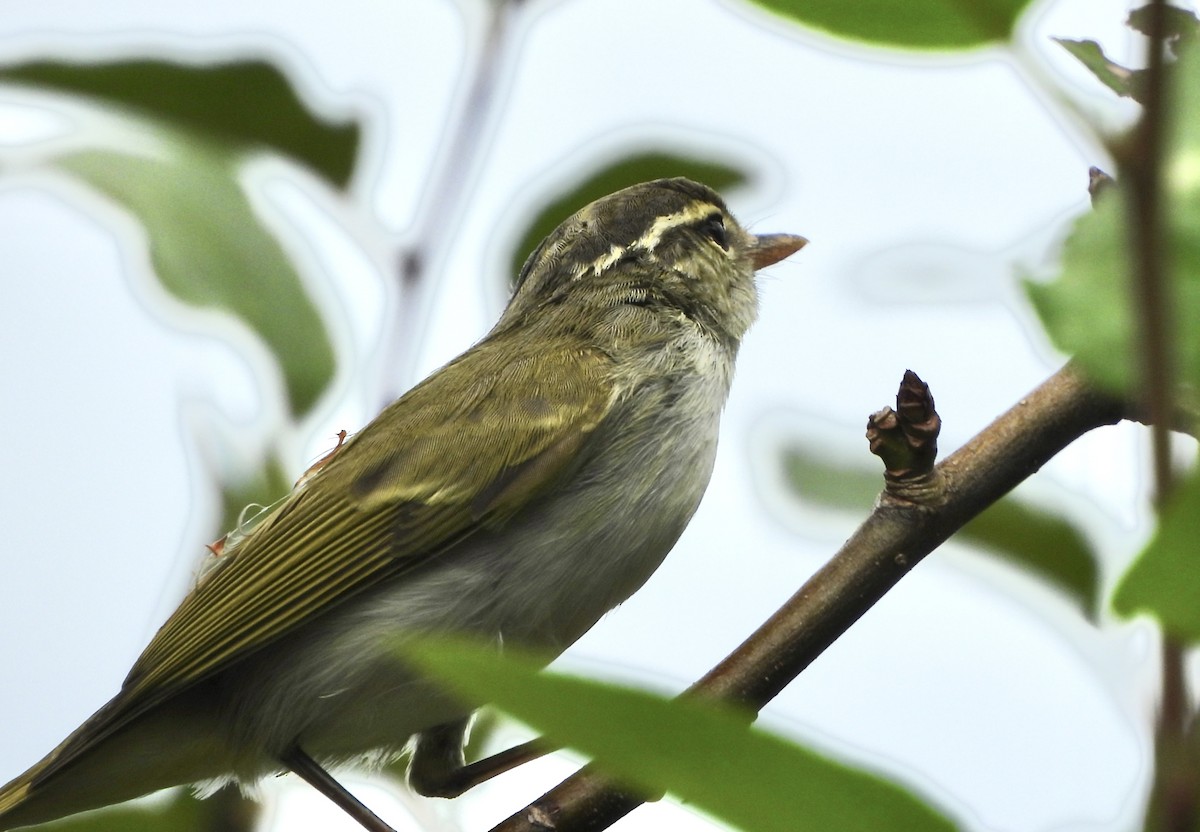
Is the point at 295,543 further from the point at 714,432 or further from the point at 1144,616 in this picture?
the point at 1144,616

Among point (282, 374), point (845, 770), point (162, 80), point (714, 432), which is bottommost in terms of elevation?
point (845, 770)

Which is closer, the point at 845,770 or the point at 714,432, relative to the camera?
the point at 845,770

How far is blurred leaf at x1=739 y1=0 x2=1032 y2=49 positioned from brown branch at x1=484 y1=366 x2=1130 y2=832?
1.00 meters

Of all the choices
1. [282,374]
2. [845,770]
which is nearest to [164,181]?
[282,374]

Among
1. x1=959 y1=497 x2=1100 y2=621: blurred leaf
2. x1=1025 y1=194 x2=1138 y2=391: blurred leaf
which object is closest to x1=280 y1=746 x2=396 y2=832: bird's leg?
x1=959 y1=497 x2=1100 y2=621: blurred leaf

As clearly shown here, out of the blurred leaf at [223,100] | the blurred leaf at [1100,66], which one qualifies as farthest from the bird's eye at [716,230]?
the blurred leaf at [1100,66]

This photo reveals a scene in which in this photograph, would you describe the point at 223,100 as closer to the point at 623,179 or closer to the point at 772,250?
the point at 623,179

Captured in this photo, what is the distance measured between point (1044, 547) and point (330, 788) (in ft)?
5.80

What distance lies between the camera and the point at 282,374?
309 cm

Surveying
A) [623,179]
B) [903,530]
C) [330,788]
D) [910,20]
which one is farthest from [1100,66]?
[330,788]

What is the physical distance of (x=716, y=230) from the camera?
4.17 m

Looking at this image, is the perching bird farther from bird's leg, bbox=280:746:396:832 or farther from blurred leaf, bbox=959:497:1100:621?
blurred leaf, bbox=959:497:1100:621

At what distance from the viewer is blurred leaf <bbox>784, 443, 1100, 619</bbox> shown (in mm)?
2600

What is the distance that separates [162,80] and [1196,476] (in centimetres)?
283
